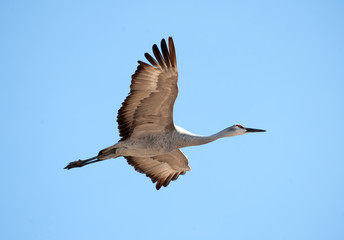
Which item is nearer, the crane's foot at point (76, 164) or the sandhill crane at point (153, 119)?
the sandhill crane at point (153, 119)

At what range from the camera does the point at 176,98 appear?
12.5 meters

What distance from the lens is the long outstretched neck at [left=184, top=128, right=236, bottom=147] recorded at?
1309 cm

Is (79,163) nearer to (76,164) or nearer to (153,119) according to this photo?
(76,164)

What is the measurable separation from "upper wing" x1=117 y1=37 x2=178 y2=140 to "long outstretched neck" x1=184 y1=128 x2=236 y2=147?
0.55 meters

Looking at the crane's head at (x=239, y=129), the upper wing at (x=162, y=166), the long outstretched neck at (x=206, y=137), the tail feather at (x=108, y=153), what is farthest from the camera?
the upper wing at (x=162, y=166)

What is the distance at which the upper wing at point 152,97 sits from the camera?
39.5 feet

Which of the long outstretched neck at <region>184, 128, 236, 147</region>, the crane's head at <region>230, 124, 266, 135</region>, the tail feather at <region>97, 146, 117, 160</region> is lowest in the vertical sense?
the tail feather at <region>97, 146, 117, 160</region>

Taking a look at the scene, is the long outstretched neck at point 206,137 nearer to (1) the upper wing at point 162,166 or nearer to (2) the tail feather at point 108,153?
(1) the upper wing at point 162,166

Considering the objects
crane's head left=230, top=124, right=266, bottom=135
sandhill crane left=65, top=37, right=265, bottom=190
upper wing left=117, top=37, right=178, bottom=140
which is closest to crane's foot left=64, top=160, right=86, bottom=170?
sandhill crane left=65, top=37, right=265, bottom=190

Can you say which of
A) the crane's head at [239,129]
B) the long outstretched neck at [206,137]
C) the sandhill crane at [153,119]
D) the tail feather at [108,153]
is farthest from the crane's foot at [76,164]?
the crane's head at [239,129]

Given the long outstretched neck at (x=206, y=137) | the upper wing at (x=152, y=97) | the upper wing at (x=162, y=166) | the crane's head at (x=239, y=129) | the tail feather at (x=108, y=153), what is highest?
the upper wing at (x=152, y=97)

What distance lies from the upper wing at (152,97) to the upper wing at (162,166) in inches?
60.6

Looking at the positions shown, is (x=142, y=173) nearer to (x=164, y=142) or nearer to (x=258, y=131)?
(x=164, y=142)

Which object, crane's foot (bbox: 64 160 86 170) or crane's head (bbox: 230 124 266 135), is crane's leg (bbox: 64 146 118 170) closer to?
crane's foot (bbox: 64 160 86 170)
